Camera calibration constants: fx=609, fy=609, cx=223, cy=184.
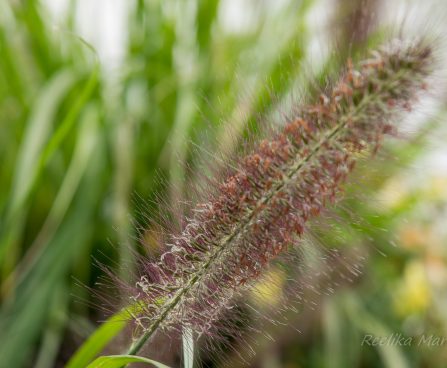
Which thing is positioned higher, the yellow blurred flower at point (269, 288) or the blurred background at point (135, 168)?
the yellow blurred flower at point (269, 288)

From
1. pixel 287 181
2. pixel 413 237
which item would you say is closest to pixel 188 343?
pixel 287 181

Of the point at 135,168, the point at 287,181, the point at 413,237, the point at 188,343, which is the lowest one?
the point at 413,237

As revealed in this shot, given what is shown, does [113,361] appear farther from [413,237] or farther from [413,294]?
[413,237]

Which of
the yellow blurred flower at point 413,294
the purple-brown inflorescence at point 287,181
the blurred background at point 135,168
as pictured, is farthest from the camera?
the yellow blurred flower at point 413,294

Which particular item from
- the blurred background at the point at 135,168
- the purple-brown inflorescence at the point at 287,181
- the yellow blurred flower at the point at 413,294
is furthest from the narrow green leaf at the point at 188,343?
the yellow blurred flower at the point at 413,294

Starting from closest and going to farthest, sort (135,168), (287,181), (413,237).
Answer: (287,181) → (135,168) → (413,237)

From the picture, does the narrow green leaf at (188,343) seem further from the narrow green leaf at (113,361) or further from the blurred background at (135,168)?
the blurred background at (135,168)

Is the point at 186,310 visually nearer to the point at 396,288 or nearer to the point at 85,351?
the point at 85,351
